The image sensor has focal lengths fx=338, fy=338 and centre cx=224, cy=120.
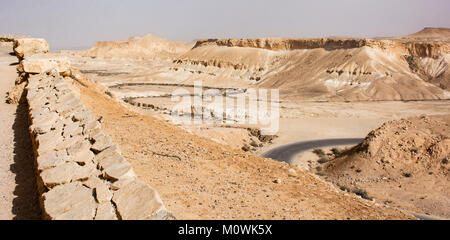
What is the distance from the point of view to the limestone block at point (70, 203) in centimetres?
337

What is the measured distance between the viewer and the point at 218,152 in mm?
7273

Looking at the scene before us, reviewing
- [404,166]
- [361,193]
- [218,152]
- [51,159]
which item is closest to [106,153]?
[51,159]

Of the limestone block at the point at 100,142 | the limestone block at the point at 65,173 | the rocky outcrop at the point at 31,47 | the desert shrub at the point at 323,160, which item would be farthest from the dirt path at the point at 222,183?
the desert shrub at the point at 323,160

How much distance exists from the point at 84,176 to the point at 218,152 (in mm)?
3556

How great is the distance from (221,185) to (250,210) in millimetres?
879

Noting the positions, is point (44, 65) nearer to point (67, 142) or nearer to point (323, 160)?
point (67, 142)

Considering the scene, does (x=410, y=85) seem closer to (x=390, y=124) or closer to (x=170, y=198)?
(x=390, y=124)

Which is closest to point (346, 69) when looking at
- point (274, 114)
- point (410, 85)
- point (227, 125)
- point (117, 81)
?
point (410, 85)

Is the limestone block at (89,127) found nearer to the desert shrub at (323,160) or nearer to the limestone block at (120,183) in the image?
the limestone block at (120,183)

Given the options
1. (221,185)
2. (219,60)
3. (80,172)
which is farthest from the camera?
(219,60)

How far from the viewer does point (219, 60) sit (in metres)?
64.8

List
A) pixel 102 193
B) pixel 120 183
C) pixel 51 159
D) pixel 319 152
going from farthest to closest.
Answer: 1. pixel 319 152
2. pixel 51 159
3. pixel 120 183
4. pixel 102 193

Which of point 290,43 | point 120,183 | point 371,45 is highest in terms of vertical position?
point 290,43

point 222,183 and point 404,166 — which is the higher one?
point 222,183
